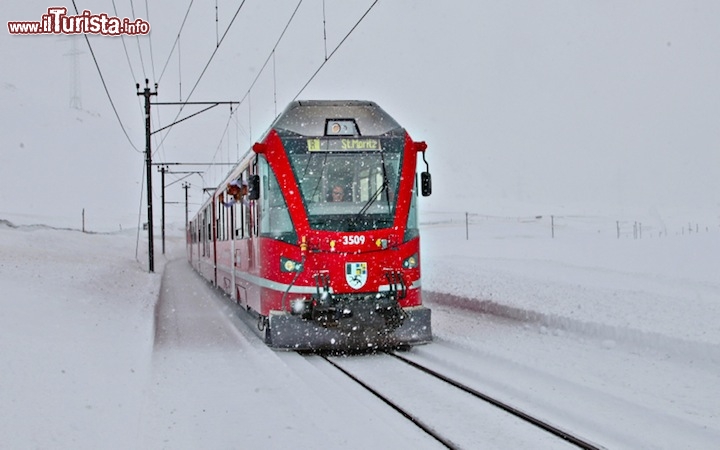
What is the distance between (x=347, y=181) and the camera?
10.6m

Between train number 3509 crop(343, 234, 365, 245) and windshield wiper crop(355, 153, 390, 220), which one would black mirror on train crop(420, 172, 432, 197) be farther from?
train number 3509 crop(343, 234, 365, 245)

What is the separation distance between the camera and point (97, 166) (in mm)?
149375

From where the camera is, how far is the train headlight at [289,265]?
1010cm

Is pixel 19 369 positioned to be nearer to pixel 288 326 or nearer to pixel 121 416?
pixel 121 416

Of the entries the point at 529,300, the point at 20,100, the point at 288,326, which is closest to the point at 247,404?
the point at 288,326

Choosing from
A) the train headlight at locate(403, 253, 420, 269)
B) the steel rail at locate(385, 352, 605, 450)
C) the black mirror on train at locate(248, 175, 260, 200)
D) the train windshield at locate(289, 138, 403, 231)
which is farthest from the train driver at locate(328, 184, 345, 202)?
the steel rail at locate(385, 352, 605, 450)

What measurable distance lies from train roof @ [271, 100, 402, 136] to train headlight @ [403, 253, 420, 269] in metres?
1.99

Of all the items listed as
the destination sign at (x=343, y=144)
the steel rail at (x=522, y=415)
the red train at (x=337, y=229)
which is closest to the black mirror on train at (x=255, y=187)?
the red train at (x=337, y=229)

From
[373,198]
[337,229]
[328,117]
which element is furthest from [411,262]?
[328,117]

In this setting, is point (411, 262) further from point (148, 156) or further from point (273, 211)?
point (148, 156)

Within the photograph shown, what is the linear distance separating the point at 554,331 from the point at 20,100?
171 m

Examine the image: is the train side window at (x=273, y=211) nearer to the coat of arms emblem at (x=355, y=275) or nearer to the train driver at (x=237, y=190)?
the coat of arms emblem at (x=355, y=275)

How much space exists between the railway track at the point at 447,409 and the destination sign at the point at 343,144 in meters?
3.25

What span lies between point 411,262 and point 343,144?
2065mm
